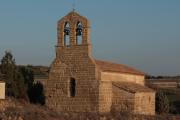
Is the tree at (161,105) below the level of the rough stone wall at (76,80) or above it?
below

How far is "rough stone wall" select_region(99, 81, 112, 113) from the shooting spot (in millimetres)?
29466

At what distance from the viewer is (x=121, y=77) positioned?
33.0m

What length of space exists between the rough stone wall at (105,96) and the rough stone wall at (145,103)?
68.9 inches

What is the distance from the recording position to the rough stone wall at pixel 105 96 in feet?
96.7

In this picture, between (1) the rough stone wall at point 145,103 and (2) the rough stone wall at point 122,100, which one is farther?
(1) the rough stone wall at point 145,103

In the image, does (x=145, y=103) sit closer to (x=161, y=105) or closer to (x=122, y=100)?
(x=122, y=100)

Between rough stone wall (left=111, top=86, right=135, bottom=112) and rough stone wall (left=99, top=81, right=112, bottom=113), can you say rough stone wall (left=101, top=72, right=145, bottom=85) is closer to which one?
rough stone wall (left=99, top=81, right=112, bottom=113)

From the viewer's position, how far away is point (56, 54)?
30875 millimetres

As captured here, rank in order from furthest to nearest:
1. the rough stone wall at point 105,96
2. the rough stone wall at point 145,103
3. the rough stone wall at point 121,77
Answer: the rough stone wall at point 145,103, the rough stone wall at point 121,77, the rough stone wall at point 105,96

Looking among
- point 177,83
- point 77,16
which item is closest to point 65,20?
point 77,16

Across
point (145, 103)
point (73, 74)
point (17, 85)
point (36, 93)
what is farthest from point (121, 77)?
point (17, 85)

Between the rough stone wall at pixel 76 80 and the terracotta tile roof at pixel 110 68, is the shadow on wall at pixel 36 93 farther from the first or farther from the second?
the terracotta tile roof at pixel 110 68

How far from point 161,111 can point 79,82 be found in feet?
31.0

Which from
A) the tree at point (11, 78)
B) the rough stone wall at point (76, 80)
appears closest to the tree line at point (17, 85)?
the tree at point (11, 78)
